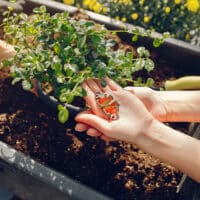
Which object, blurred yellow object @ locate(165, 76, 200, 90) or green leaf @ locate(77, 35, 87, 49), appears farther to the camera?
blurred yellow object @ locate(165, 76, 200, 90)

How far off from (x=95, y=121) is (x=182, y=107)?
0.38 m

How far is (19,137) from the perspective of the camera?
1.58 m

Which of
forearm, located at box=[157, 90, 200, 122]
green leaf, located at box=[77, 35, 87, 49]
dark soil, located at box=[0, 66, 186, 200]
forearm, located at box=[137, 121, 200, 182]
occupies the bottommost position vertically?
dark soil, located at box=[0, 66, 186, 200]

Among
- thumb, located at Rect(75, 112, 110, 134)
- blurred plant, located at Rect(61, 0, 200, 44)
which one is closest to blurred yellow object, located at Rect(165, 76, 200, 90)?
thumb, located at Rect(75, 112, 110, 134)

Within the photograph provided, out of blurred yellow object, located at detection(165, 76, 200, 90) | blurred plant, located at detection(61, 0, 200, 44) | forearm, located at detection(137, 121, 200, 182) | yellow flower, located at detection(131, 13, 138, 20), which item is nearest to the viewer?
forearm, located at detection(137, 121, 200, 182)

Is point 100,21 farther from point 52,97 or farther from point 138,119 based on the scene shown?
point 138,119

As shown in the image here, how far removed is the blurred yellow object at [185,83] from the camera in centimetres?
172

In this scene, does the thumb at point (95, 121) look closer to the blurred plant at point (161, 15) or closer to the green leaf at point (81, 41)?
the green leaf at point (81, 41)

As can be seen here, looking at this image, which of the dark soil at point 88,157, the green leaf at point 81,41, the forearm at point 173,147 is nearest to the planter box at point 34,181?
the dark soil at point 88,157

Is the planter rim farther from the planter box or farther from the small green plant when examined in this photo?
the small green plant

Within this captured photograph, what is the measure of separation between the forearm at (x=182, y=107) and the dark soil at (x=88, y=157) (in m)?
0.20

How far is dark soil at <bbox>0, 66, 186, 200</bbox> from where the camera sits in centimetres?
151

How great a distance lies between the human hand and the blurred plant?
1.01 meters

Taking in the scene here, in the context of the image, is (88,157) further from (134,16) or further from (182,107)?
(134,16)
